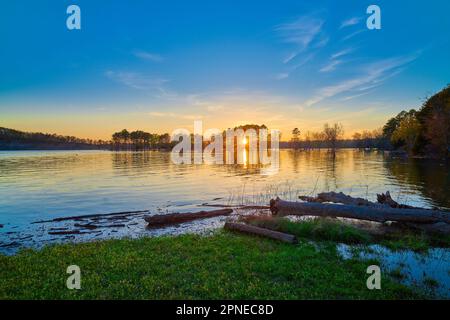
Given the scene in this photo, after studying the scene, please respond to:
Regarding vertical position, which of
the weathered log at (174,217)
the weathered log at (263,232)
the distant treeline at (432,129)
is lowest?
the weathered log at (174,217)

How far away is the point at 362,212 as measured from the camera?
20062 millimetres

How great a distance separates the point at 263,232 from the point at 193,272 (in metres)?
6.52

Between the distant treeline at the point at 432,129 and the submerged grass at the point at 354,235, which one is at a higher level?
the distant treeline at the point at 432,129

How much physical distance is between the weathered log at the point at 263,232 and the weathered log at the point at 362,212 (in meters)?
5.89

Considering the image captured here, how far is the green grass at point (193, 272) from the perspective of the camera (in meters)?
9.19

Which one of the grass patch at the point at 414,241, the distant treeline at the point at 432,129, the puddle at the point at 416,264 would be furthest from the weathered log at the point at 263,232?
the distant treeline at the point at 432,129

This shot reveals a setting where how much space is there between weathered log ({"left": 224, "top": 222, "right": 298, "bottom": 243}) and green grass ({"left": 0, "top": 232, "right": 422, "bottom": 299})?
619 mm

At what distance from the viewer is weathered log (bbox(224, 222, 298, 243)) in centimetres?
1531

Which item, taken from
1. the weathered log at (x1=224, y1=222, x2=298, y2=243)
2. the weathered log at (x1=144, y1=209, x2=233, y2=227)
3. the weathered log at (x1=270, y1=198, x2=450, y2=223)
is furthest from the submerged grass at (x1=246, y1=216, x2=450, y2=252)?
the weathered log at (x1=144, y1=209, x2=233, y2=227)

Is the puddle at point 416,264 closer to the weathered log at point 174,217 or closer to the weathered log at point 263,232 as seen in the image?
the weathered log at point 263,232

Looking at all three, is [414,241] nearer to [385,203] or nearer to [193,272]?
[385,203]
